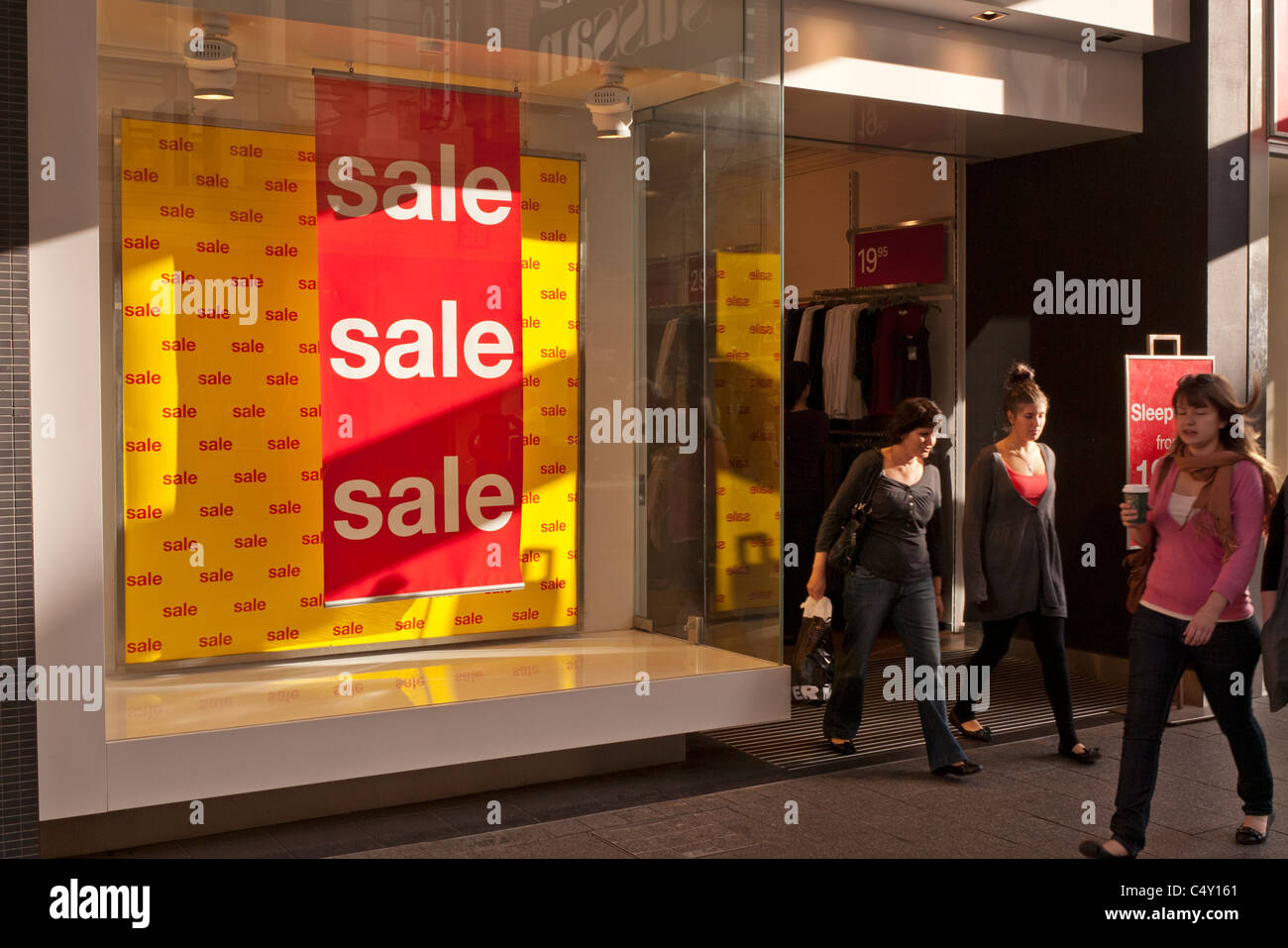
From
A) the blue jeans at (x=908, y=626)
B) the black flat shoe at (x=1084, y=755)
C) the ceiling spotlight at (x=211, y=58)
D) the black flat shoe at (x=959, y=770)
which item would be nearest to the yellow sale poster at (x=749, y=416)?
the blue jeans at (x=908, y=626)

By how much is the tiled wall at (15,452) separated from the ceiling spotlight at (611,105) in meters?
2.24

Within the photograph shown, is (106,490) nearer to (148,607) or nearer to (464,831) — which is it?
(148,607)

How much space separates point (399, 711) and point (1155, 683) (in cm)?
263

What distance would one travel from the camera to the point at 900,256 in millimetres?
8414

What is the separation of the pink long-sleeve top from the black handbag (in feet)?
4.53

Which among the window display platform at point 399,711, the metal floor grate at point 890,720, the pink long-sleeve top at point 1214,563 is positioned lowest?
the metal floor grate at point 890,720

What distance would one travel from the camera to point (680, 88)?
5.47 meters

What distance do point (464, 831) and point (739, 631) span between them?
1558 mm

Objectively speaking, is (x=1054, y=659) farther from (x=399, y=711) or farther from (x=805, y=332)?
(x=805, y=332)

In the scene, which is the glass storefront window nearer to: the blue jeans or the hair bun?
the blue jeans

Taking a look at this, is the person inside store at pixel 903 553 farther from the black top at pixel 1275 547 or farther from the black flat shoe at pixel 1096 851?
the black top at pixel 1275 547

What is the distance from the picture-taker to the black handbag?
→ 5.34 meters

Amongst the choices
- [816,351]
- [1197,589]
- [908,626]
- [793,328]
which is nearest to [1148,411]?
[908,626]

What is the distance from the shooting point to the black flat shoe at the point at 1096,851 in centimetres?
417
